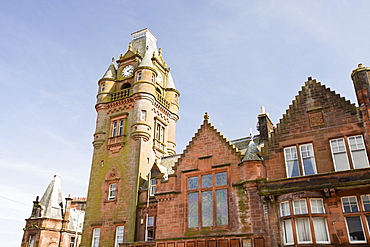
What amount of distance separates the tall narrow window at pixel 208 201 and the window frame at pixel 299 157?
462 centimetres

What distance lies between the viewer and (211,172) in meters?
24.2

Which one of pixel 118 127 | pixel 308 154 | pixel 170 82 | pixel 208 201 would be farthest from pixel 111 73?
pixel 308 154

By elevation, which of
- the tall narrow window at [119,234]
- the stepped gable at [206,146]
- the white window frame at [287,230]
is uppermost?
the stepped gable at [206,146]

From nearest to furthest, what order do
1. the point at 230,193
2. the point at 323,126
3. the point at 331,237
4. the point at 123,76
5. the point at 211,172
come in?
the point at 331,237, the point at 323,126, the point at 230,193, the point at 211,172, the point at 123,76

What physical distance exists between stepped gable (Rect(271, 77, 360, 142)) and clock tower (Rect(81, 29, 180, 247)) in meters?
14.5

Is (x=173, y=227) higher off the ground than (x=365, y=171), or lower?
lower

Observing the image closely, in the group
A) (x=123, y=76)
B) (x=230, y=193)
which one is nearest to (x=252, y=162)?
(x=230, y=193)

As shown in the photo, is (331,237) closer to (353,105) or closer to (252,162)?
(252,162)

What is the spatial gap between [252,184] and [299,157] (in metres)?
3.49

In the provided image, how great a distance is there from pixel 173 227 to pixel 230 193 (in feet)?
16.4

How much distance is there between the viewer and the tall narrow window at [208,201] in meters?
22.6

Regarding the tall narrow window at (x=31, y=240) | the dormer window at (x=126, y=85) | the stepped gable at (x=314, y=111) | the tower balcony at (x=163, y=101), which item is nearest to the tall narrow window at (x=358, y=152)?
the stepped gable at (x=314, y=111)

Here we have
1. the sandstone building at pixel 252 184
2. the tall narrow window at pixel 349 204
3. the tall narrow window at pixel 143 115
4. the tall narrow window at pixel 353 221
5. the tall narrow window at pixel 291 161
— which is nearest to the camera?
the tall narrow window at pixel 353 221

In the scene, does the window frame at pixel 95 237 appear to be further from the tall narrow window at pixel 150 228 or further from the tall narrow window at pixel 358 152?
the tall narrow window at pixel 358 152
